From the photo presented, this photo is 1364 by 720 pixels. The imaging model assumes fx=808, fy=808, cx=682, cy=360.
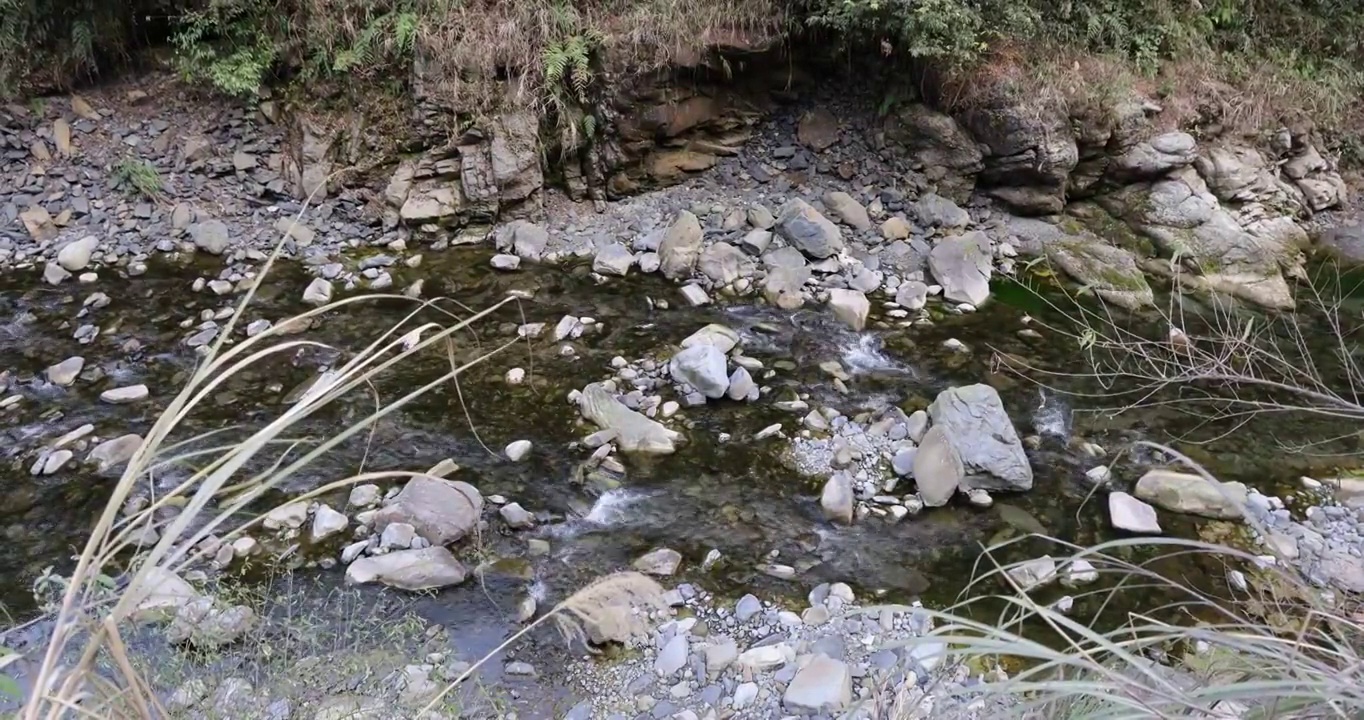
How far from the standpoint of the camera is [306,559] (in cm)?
320

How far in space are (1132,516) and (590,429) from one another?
8.29 feet

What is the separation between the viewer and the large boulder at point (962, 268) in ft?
17.8

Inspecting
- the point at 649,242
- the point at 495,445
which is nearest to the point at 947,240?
the point at 649,242

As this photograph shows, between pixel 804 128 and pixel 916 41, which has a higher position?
pixel 916 41

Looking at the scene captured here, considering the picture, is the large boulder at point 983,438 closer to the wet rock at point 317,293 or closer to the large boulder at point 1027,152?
the large boulder at point 1027,152

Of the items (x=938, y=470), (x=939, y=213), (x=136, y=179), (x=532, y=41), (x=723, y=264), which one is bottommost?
(x=938, y=470)

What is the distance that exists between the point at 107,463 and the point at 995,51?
241 inches

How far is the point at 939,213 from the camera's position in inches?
240

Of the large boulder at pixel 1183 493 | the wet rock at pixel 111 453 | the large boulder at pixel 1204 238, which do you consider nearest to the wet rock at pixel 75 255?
the wet rock at pixel 111 453

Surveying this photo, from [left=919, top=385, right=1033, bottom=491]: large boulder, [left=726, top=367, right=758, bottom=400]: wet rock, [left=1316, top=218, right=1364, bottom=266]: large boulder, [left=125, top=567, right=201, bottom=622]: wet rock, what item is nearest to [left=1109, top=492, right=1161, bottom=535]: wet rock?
[left=919, top=385, right=1033, bottom=491]: large boulder

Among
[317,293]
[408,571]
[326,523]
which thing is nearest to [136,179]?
[317,293]

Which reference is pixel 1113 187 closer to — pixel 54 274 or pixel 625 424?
pixel 625 424

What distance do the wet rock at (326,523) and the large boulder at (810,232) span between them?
11.6ft

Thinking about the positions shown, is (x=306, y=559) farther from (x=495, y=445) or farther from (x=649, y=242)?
(x=649, y=242)
